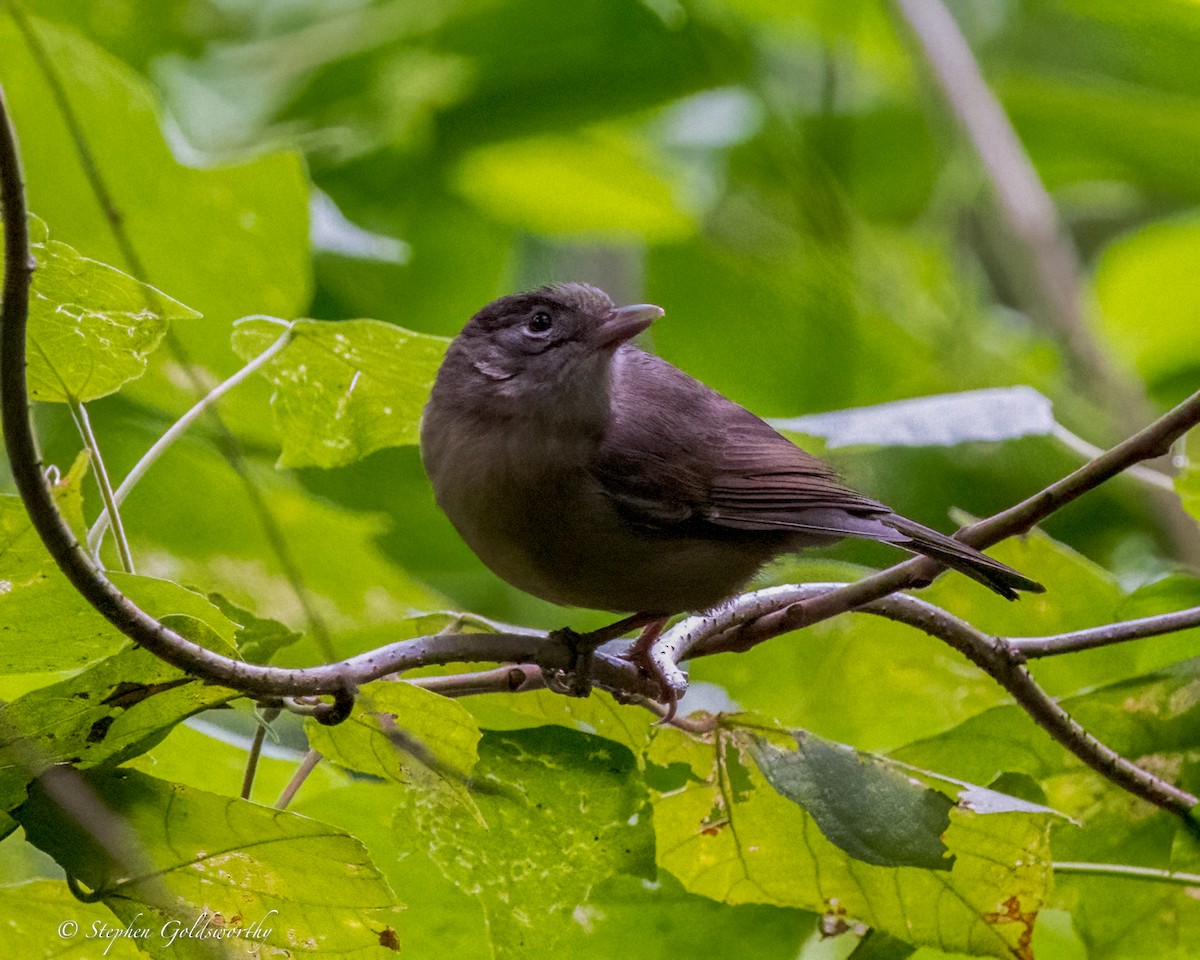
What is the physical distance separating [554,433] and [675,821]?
709 mm

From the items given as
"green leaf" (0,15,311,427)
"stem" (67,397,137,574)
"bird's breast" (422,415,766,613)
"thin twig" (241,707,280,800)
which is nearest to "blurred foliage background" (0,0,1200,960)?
"green leaf" (0,15,311,427)

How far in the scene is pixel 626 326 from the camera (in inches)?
89.8

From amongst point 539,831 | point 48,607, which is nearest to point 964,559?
point 539,831

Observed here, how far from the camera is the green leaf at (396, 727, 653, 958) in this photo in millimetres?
1704

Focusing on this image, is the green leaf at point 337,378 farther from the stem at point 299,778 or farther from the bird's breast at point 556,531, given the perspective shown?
the stem at point 299,778

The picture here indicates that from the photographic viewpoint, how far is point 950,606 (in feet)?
7.62

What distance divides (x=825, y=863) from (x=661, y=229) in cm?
241

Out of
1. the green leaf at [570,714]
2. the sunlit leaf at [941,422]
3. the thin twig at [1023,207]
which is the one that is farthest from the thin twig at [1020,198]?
the green leaf at [570,714]

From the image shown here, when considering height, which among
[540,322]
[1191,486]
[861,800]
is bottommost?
[861,800]

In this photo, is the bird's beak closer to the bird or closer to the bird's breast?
the bird

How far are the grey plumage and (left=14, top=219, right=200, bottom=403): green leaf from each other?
70cm

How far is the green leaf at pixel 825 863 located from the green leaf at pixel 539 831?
12 cm

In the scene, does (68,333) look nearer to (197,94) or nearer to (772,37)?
(197,94)

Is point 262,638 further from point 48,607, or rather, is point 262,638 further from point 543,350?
point 543,350
